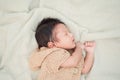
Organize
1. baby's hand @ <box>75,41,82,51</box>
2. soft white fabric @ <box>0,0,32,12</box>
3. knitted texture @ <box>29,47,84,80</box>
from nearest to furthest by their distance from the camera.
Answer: knitted texture @ <box>29,47,84,80</box>, baby's hand @ <box>75,41,82,51</box>, soft white fabric @ <box>0,0,32,12</box>

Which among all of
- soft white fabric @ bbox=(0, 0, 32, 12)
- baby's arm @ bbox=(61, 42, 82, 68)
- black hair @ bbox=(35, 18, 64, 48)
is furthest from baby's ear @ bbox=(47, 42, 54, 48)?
soft white fabric @ bbox=(0, 0, 32, 12)

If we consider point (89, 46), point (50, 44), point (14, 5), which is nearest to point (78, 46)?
point (89, 46)

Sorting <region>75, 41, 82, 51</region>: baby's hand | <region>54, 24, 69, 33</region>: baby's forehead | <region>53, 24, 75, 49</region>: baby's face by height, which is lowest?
<region>75, 41, 82, 51</region>: baby's hand

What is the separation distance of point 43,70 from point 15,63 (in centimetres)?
19

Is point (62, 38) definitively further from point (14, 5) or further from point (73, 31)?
point (14, 5)

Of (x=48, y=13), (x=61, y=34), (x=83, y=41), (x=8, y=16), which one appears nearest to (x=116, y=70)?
(x=83, y=41)

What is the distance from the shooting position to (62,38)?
4.83 ft

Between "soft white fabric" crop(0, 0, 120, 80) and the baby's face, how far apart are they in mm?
108

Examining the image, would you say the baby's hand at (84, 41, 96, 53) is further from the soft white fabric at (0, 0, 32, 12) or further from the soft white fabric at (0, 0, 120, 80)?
the soft white fabric at (0, 0, 32, 12)

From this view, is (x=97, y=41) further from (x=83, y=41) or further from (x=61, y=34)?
(x=61, y=34)

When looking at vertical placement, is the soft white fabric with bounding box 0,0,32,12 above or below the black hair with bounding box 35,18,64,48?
above

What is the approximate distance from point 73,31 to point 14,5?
385 mm

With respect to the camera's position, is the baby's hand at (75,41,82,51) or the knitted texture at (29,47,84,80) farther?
the baby's hand at (75,41,82,51)

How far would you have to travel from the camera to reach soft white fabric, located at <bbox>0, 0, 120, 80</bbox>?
4.88 feet
